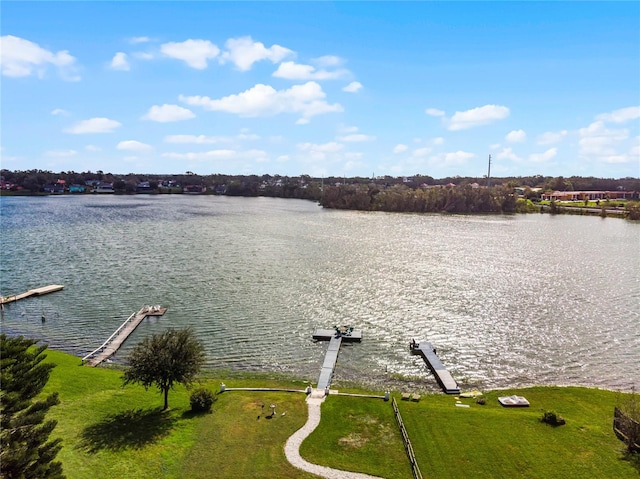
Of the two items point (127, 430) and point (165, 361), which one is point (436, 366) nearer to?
point (165, 361)

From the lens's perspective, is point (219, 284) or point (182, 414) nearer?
point (182, 414)

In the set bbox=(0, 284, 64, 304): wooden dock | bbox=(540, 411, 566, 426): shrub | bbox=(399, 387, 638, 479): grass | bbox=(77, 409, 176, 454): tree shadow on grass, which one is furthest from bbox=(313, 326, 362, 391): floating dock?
bbox=(0, 284, 64, 304): wooden dock

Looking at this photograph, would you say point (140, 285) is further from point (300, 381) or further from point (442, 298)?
point (442, 298)

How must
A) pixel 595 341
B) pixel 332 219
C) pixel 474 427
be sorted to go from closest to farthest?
pixel 474 427
pixel 595 341
pixel 332 219

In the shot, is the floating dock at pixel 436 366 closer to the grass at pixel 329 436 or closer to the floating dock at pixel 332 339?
the grass at pixel 329 436

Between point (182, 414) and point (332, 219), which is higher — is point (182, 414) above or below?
below

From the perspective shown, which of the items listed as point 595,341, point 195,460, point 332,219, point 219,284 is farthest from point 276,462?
point 332,219

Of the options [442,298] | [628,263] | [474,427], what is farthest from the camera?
[628,263]

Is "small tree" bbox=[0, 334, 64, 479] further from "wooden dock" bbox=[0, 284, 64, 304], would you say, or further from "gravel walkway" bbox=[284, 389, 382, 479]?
"wooden dock" bbox=[0, 284, 64, 304]
